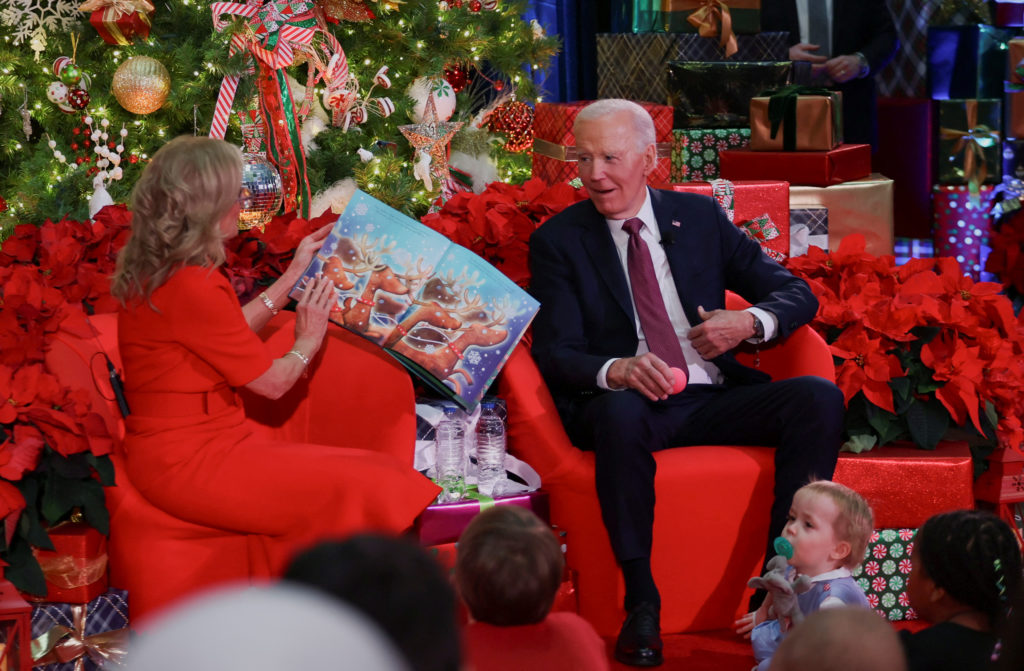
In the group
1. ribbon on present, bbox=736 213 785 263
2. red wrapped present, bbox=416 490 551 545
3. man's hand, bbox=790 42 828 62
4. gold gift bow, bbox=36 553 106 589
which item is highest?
man's hand, bbox=790 42 828 62

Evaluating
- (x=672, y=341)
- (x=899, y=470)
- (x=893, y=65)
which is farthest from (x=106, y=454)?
(x=893, y=65)

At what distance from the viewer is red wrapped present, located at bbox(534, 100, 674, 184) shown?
4.53m

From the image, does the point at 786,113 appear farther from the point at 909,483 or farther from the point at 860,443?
the point at 909,483

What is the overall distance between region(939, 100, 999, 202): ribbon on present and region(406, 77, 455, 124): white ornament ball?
9.42ft

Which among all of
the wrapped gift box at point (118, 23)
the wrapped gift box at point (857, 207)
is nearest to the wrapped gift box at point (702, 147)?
the wrapped gift box at point (857, 207)

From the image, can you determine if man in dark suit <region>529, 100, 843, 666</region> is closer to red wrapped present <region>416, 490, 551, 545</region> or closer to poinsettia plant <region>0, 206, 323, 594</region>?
A: red wrapped present <region>416, 490, 551, 545</region>

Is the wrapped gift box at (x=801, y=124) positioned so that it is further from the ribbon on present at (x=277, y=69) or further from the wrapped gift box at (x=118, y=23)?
the wrapped gift box at (x=118, y=23)

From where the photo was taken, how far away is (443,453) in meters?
3.24

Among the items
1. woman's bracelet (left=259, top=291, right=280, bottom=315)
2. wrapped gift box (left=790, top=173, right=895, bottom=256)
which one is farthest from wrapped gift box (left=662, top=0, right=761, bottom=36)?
woman's bracelet (left=259, top=291, right=280, bottom=315)

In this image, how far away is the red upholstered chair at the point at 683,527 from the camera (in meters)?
3.11

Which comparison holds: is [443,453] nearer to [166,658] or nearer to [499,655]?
[499,655]

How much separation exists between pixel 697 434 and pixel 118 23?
3.27m

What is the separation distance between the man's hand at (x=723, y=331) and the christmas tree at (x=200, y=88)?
2.19 m

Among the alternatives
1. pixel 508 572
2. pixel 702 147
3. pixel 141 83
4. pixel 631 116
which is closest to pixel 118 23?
pixel 141 83
